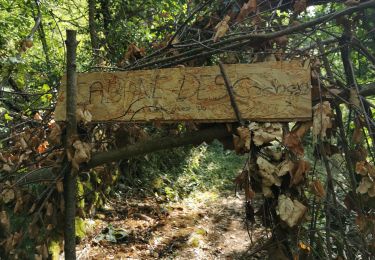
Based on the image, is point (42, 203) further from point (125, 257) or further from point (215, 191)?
point (215, 191)

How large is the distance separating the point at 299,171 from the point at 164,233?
3.43 meters

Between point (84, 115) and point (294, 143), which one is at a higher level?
point (84, 115)

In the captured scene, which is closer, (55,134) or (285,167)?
(285,167)

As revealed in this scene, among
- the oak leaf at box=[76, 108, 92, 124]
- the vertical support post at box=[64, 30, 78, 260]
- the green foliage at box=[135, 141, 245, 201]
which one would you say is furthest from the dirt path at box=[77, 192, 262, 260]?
the oak leaf at box=[76, 108, 92, 124]

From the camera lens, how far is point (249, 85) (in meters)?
1.63

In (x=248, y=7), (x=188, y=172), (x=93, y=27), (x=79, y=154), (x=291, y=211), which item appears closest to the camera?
(x=291, y=211)

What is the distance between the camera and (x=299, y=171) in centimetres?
148

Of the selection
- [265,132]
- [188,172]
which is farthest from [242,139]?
[188,172]

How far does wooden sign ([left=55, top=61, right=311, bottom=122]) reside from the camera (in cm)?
158

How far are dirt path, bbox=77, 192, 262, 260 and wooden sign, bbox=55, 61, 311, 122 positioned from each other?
7.58 feet

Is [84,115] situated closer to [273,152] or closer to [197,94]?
[197,94]

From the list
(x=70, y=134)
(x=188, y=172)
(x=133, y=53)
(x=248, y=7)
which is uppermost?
(x=248, y=7)

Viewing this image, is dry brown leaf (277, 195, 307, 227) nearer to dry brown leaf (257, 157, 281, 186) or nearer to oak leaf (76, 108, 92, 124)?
dry brown leaf (257, 157, 281, 186)

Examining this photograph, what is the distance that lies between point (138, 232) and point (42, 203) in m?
2.80
